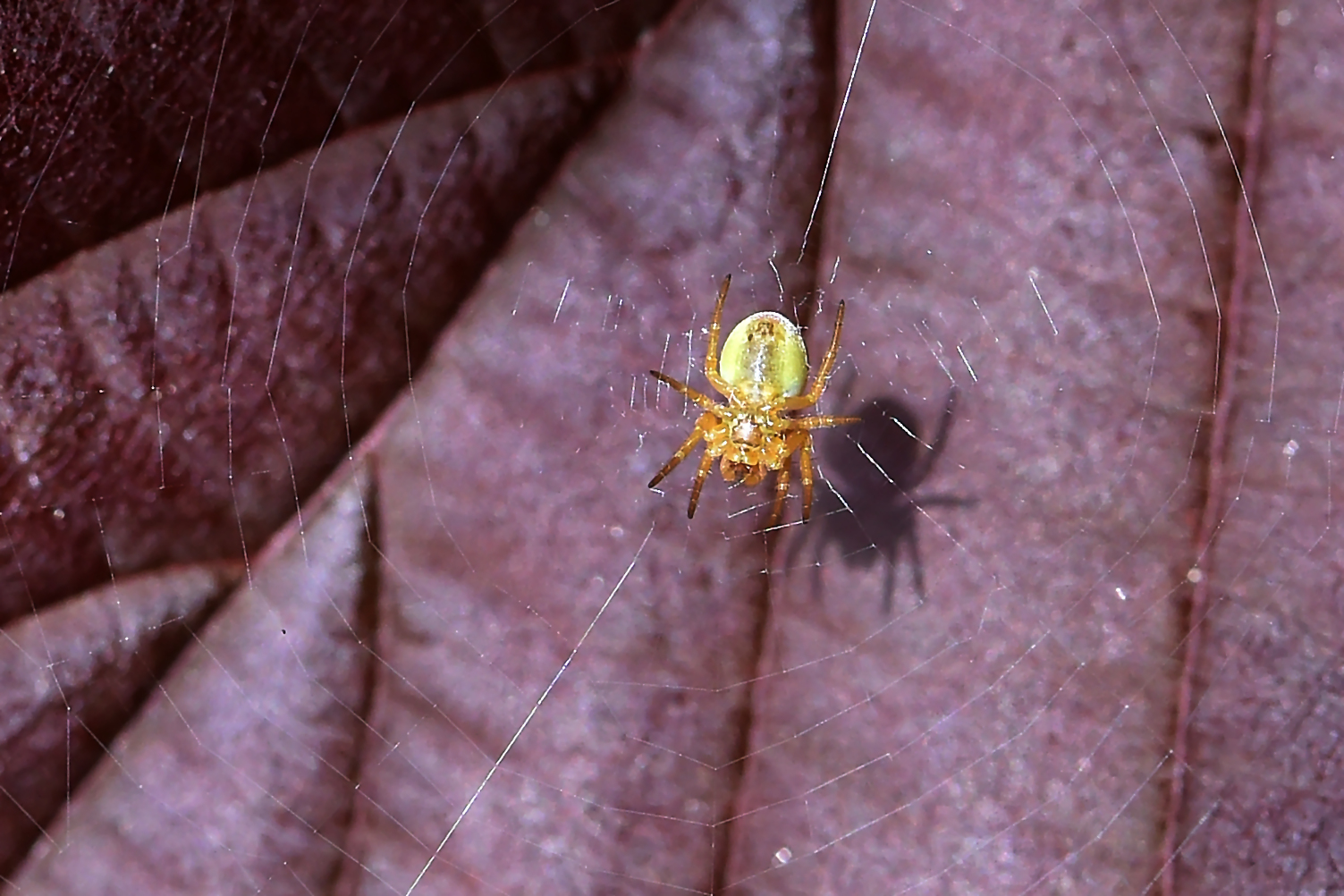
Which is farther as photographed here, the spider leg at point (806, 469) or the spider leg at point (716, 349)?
the spider leg at point (806, 469)

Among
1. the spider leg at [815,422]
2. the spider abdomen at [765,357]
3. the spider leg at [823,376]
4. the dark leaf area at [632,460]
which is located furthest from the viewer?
the spider leg at [815,422]

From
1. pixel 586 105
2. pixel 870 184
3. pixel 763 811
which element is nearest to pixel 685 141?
pixel 586 105

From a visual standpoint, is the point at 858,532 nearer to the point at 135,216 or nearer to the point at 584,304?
the point at 584,304

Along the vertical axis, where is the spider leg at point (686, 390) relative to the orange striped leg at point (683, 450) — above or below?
above

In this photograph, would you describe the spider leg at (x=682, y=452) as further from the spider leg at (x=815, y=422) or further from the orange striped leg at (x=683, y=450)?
the spider leg at (x=815, y=422)

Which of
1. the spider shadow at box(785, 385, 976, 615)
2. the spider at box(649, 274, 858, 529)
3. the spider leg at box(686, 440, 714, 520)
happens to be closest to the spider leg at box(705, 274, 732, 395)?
the spider at box(649, 274, 858, 529)

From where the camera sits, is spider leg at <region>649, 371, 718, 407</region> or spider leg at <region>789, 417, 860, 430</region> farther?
spider leg at <region>789, 417, 860, 430</region>

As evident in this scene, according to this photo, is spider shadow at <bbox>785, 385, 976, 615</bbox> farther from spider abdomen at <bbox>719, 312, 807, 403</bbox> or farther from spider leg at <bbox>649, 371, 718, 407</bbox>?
spider leg at <bbox>649, 371, 718, 407</bbox>

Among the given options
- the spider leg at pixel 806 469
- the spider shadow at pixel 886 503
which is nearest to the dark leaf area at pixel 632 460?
the spider shadow at pixel 886 503
